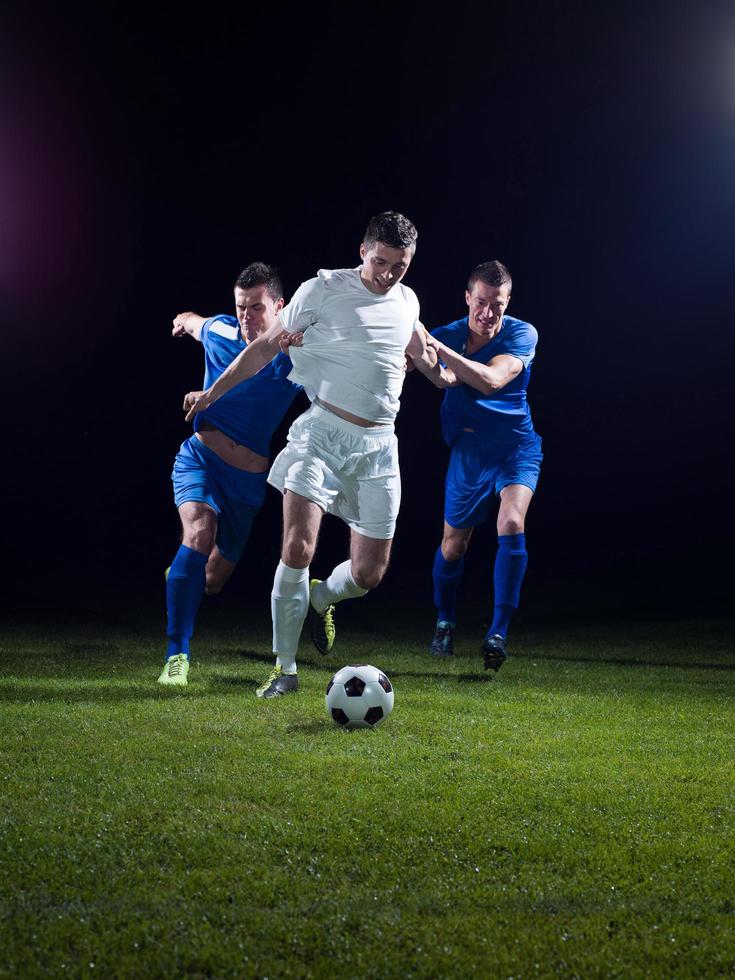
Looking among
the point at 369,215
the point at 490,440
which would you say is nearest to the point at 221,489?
the point at 490,440

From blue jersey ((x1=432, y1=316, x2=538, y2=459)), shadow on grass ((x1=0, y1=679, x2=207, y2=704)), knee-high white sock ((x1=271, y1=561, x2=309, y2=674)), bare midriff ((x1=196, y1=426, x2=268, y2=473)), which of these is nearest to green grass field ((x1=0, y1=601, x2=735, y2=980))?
shadow on grass ((x1=0, y1=679, x2=207, y2=704))

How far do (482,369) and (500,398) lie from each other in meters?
0.52

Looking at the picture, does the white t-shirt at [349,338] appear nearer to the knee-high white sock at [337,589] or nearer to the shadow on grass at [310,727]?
the knee-high white sock at [337,589]

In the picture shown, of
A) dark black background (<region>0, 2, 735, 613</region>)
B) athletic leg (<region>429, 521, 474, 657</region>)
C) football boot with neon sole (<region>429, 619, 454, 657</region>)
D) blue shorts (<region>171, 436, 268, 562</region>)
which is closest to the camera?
blue shorts (<region>171, 436, 268, 562</region>)

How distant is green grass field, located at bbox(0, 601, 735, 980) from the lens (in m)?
1.64

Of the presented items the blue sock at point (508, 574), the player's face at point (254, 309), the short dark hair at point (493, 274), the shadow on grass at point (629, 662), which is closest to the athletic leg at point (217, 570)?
the player's face at point (254, 309)

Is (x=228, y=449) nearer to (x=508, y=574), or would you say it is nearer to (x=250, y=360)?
(x=250, y=360)

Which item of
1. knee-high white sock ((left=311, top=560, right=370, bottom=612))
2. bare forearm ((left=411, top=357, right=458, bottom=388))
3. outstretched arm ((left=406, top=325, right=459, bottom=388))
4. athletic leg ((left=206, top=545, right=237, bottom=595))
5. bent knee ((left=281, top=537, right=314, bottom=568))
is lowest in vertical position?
athletic leg ((left=206, top=545, right=237, bottom=595))

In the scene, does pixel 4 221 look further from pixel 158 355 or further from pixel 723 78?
pixel 723 78

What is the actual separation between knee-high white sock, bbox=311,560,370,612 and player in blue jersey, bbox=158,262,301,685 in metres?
0.51

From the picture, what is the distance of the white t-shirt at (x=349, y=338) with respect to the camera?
12.9 feet

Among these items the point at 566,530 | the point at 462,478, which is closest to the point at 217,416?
the point at 462,478

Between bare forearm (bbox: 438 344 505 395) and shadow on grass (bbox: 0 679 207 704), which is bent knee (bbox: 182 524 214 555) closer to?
shadow on grass (bbox: 0 679 207 704)

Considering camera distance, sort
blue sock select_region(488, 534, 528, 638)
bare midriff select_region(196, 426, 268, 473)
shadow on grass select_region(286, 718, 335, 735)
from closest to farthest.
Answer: shadow on grass select_region(286, 718, 335, 735) → bare midriff select_region(196, 426, 268, 473) → blue sock select_region(488, 534, 528, 638)
